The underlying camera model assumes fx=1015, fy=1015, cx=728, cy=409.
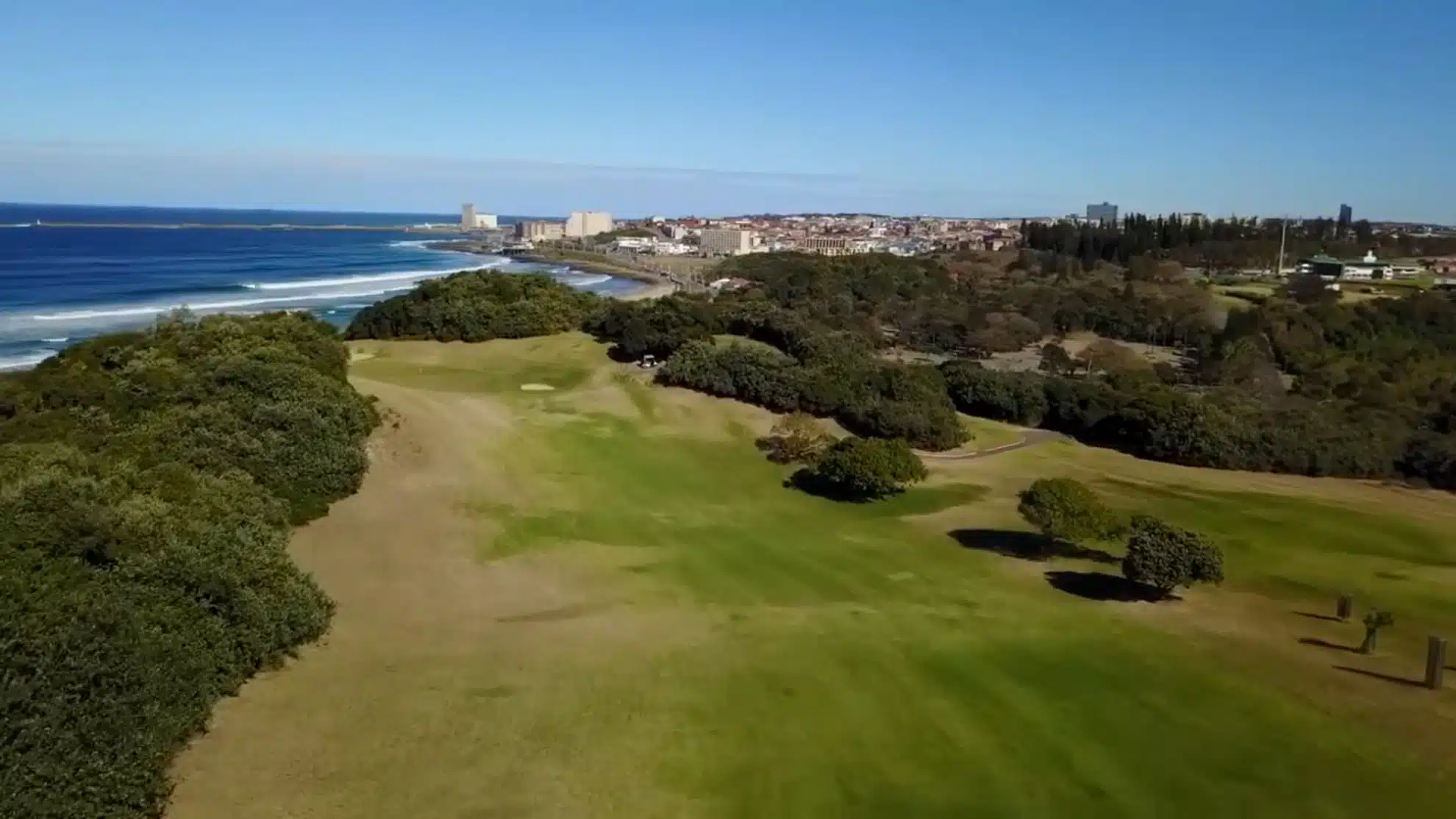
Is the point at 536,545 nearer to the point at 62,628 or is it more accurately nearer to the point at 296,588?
the point at 296,588

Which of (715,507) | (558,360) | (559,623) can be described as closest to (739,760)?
(559,623)

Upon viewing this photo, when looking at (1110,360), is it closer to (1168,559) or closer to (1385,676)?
(1168,559)

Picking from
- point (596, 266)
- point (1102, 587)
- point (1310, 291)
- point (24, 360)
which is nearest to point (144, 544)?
point (1102, 587)

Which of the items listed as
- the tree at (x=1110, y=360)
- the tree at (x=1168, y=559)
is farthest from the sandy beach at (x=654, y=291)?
the tree at (x=1168, y=559)

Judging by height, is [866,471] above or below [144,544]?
below

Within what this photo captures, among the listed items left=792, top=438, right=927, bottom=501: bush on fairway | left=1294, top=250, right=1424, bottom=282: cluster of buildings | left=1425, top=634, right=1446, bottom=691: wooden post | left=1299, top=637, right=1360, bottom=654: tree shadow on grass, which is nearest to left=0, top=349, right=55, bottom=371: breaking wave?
left=792, top=438, right=927, bottom=501: bush on fairway

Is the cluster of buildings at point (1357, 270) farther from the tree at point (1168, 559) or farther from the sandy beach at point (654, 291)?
the tree at point (1168, 559)
